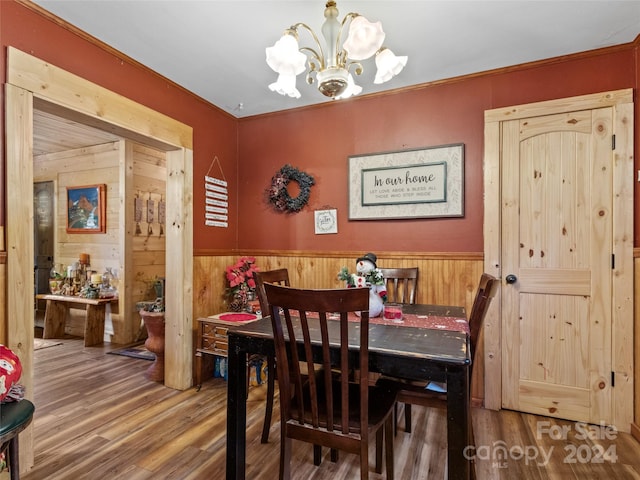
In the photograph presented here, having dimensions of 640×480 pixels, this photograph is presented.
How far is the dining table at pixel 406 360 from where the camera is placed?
1.22m

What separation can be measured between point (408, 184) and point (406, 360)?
69.4 inches

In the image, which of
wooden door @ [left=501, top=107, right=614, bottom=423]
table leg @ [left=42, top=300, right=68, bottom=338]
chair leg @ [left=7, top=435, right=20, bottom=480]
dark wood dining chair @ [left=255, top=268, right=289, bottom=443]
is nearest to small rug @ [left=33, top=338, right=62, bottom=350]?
table leg @ [left=42, top=300, right=68, bottom=338]

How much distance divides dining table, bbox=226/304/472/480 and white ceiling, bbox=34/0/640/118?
1.68 meters

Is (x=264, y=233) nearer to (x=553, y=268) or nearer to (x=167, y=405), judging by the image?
(x=167, y=405)

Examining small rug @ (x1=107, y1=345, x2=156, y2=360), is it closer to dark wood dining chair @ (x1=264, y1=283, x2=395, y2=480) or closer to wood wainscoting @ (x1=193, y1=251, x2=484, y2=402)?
wood wainscoting @ (x1=193, y1=251, x2=484, y2=402)

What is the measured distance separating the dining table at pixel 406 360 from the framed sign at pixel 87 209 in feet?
11.5

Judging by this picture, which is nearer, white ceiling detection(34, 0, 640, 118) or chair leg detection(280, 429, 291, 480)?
chair leg detection(280, 429, 291, 480)

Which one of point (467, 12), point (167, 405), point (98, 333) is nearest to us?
point (467, 12)

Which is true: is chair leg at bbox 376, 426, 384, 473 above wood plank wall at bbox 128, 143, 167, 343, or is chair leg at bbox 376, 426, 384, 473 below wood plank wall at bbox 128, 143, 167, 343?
below

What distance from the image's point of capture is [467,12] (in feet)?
6.21

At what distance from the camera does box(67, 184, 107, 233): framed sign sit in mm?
4207

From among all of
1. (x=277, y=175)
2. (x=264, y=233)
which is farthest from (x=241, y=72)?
(x=264, y=233)

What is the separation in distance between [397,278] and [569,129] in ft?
4.99

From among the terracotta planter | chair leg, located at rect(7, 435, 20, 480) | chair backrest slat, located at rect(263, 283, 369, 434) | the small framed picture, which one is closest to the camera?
chair backrest slat, located at rect(263, 283, 369, 434)
